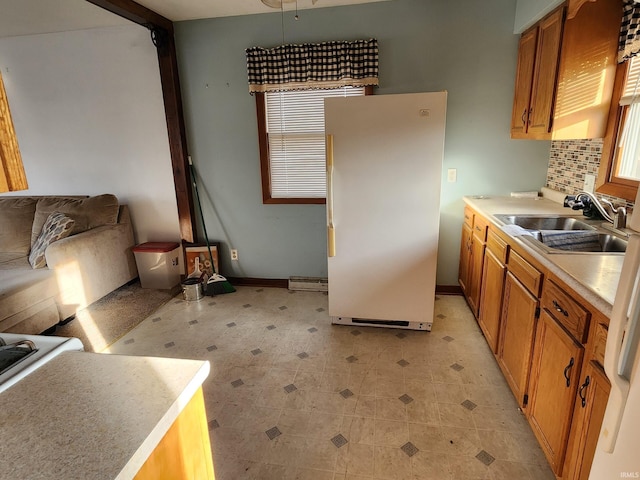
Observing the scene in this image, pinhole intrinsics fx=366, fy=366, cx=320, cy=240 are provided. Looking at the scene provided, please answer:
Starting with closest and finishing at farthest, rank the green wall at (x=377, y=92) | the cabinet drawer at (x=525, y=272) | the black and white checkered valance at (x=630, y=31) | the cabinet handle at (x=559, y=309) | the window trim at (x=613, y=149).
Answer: the cabinet handle at (x=559, y=309) < the cabinet drawer at (x=525, y=272) < the black and white checkered valance at (x=630, y=31) < the window trim at (x=613, y=149) < the green wall at (x=377, y=92)

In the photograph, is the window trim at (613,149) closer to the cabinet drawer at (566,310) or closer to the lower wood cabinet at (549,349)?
the lower wood cabinet at (549,349)

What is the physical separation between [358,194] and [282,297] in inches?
54.7

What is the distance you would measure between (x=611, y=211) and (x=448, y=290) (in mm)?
1501

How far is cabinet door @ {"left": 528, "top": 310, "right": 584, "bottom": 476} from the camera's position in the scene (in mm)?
1335

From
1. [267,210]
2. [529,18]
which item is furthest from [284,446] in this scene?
[529,18]

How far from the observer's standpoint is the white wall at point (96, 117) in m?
3.36

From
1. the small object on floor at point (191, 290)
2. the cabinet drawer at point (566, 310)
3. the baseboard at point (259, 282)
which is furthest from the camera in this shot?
the baseboard at point (259, 282)

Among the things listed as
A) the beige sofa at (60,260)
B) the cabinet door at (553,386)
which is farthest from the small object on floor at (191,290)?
the cabinet door at (553,386)

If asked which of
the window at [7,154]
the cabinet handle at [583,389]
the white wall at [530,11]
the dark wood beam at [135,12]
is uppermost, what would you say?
the dark wood beam at [135,12]

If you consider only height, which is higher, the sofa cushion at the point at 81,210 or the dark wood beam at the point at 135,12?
the dark wood beam at the point at 135,12

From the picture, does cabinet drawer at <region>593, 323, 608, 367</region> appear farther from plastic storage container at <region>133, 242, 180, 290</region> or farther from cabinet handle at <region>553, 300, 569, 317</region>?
plastic storage container at <region>133, 242, 180, 290</region>

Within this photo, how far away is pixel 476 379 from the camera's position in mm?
2189

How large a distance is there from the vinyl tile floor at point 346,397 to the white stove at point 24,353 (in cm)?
103

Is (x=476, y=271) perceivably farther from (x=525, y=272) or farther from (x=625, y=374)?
(x=625, y=374)
